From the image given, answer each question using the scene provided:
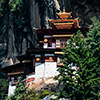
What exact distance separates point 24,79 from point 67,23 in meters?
7.58

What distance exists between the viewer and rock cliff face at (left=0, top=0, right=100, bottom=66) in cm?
2678

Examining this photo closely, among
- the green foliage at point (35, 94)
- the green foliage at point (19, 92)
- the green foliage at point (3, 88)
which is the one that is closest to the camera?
the green foliage at point (35, 94)

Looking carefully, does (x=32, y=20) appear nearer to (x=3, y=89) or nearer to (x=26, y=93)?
(x=3, y=89)

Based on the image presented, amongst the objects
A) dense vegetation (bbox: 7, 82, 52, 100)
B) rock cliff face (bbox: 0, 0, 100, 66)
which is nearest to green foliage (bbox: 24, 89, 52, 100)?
dense vegetation (bbox: 7, 82, 52, 100)

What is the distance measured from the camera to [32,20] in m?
28.7

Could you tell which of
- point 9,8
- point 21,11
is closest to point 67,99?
point 21,11

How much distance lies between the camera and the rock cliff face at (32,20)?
2678 centimetres

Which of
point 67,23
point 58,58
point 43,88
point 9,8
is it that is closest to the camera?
point 43,88

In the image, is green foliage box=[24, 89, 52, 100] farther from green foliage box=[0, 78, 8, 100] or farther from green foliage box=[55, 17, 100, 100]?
green foliage box=[0, 78, 8, 100]

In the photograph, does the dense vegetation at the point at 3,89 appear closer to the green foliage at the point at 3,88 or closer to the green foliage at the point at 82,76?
the green foliage at the point at 3,88

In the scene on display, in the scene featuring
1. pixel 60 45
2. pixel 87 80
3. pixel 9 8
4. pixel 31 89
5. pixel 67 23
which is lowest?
pixel 31 89

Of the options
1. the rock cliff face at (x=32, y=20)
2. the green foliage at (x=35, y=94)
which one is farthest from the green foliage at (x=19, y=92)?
the rock cliff face at (x=32, y=20)

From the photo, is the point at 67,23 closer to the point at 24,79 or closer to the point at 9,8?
the point at 24,79

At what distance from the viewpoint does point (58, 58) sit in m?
20.4
